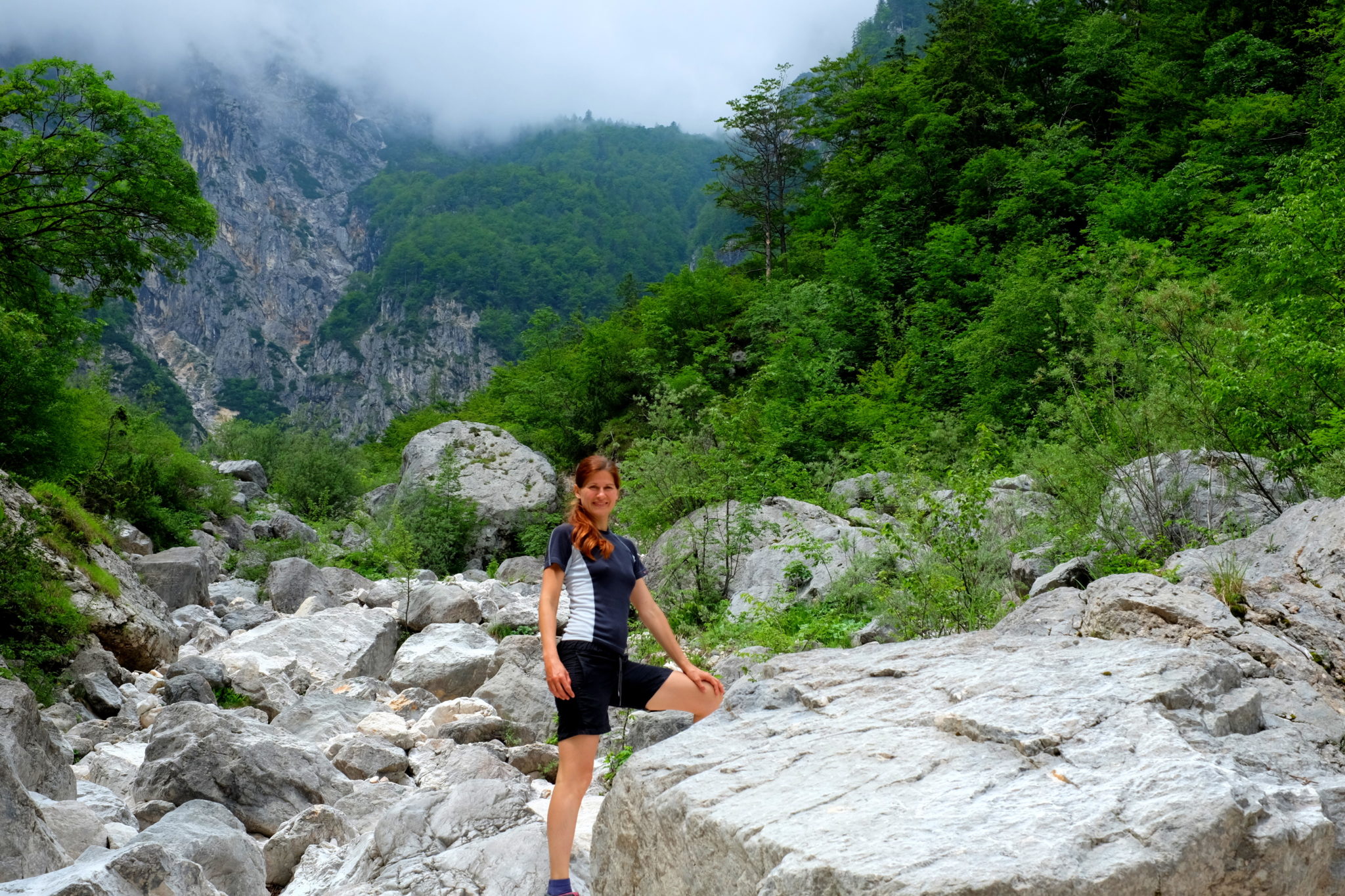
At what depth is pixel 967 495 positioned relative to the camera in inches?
308

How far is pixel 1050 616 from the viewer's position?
17.0ft

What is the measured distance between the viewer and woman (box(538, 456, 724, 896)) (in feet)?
11.6

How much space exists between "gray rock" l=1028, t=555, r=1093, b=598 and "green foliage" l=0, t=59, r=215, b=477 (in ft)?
50.7

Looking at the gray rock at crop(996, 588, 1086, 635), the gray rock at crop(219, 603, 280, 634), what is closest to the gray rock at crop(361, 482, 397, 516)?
the gray rock at crop(219, 603, 280, 634)

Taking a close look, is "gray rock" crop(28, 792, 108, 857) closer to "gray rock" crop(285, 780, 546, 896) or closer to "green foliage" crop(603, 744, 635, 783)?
"gray rock" crop(285, 780, 546, 896)

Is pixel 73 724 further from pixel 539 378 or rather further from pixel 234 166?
pixel 234 166

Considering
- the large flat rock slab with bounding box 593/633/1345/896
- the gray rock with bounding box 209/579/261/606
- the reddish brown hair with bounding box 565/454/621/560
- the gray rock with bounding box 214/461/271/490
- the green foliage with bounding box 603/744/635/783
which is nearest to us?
the large flat rock slab with bounding box 593/633/1345/896

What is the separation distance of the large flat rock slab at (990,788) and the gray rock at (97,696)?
24.8ft

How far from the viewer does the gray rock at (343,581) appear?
16.3 metres

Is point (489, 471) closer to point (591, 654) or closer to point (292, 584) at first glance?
point (292, 584)

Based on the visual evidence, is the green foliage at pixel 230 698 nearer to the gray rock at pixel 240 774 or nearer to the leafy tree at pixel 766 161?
the gray rock at pixel 240 774

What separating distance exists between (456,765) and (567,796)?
331 centimetres

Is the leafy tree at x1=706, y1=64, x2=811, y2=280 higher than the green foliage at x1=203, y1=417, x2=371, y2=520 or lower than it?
higher

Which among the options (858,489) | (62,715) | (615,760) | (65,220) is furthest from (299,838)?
(65,220)
